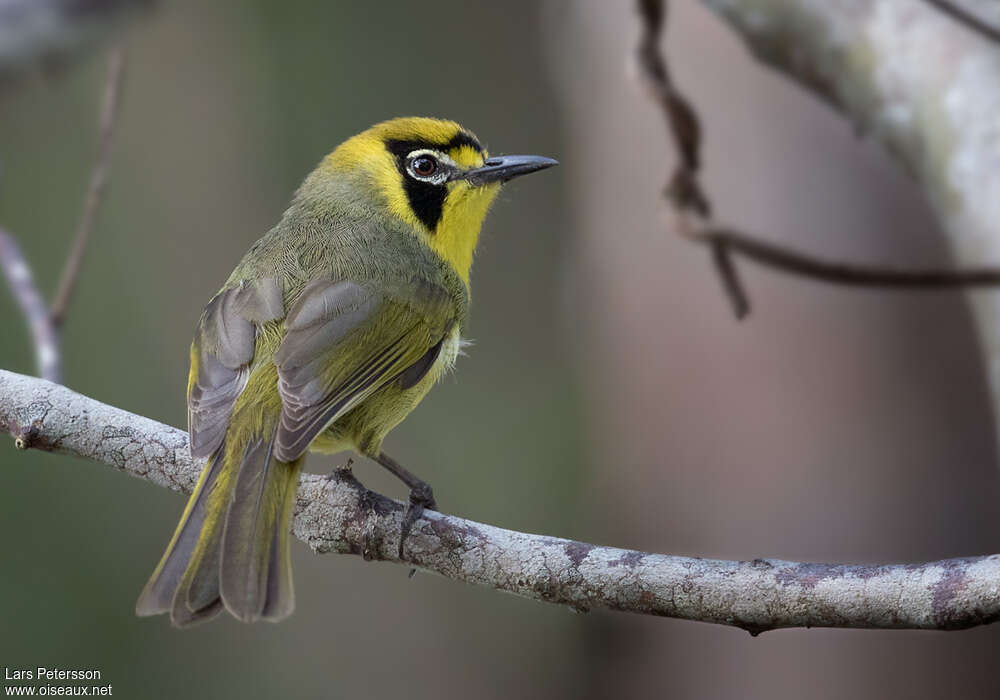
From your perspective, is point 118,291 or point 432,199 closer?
point 432,199

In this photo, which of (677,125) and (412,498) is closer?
(412,498)

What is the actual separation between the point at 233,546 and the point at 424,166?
1902 mm

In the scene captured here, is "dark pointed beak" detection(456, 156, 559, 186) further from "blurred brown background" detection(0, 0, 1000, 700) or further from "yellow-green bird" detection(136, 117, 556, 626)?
"blurred brown background" detection(0, 0, 1000, 700)

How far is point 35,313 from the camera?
3564 millimetres

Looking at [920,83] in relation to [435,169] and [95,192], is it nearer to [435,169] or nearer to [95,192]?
[435,169]

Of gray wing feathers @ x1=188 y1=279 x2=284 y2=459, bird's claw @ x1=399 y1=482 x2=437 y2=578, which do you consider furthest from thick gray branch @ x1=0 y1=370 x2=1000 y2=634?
gray wing feathers @ x1=188 y1=279 x2=284 y2=459

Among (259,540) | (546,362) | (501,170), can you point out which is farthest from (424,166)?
(546,362)

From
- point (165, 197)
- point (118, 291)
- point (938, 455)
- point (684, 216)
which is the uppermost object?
point (165, 197)

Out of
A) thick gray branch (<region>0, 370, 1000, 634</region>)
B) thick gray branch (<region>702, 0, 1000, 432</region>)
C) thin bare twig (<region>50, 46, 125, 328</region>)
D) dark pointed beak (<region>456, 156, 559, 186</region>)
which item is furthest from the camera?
dark pointed beak (<region>456, 156, 559, 186</region>)

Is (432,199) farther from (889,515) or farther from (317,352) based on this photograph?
(889,515)

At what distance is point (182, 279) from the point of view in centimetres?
899

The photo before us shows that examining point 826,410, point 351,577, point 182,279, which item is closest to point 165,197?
point 182,279

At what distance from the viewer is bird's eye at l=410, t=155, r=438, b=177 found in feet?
14.0

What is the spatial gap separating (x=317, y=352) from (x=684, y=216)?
4.10 ft
